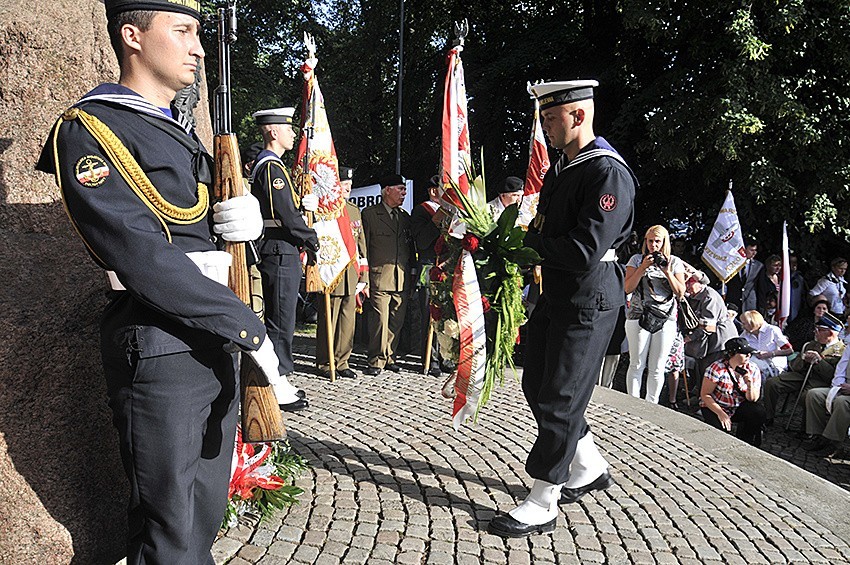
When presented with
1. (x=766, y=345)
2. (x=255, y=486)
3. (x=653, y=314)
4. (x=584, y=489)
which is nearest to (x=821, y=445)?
(x=766, y=345)

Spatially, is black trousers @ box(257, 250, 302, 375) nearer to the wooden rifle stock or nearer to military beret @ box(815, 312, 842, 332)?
the wooden rifle stock

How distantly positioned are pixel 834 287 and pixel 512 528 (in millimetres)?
7767

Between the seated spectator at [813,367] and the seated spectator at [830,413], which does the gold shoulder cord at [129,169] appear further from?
the seated spectator at [813,367]

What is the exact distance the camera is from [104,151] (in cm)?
213

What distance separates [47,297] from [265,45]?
15912mm

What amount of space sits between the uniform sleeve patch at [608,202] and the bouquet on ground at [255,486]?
1956 mm

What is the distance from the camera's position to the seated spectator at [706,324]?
7.79 m

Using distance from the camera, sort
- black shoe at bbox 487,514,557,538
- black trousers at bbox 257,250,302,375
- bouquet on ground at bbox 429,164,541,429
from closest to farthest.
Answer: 1. black shoe at bbox 487,514,557,538
2. bouquet on ground at bbox 429,164,541,429
3. black trousers at bbox 257,250,302,375

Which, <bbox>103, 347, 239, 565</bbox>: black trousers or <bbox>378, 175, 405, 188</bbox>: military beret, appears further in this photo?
<bbox>378, 175, 405, 188</bbox>: military beret

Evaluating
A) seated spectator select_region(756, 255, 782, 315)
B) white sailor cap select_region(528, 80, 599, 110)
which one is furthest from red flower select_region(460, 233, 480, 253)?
seated spectator select_region(756, 255, 782, 315)

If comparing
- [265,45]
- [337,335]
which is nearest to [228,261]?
[337,335]

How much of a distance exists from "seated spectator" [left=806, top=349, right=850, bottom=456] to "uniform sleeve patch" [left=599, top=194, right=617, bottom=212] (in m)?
4.02

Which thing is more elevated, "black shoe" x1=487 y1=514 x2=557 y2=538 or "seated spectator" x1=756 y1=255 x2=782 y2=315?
"seated spectator" x1=756 y1=255 x2=782 y2=315

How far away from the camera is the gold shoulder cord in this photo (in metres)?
2.13
